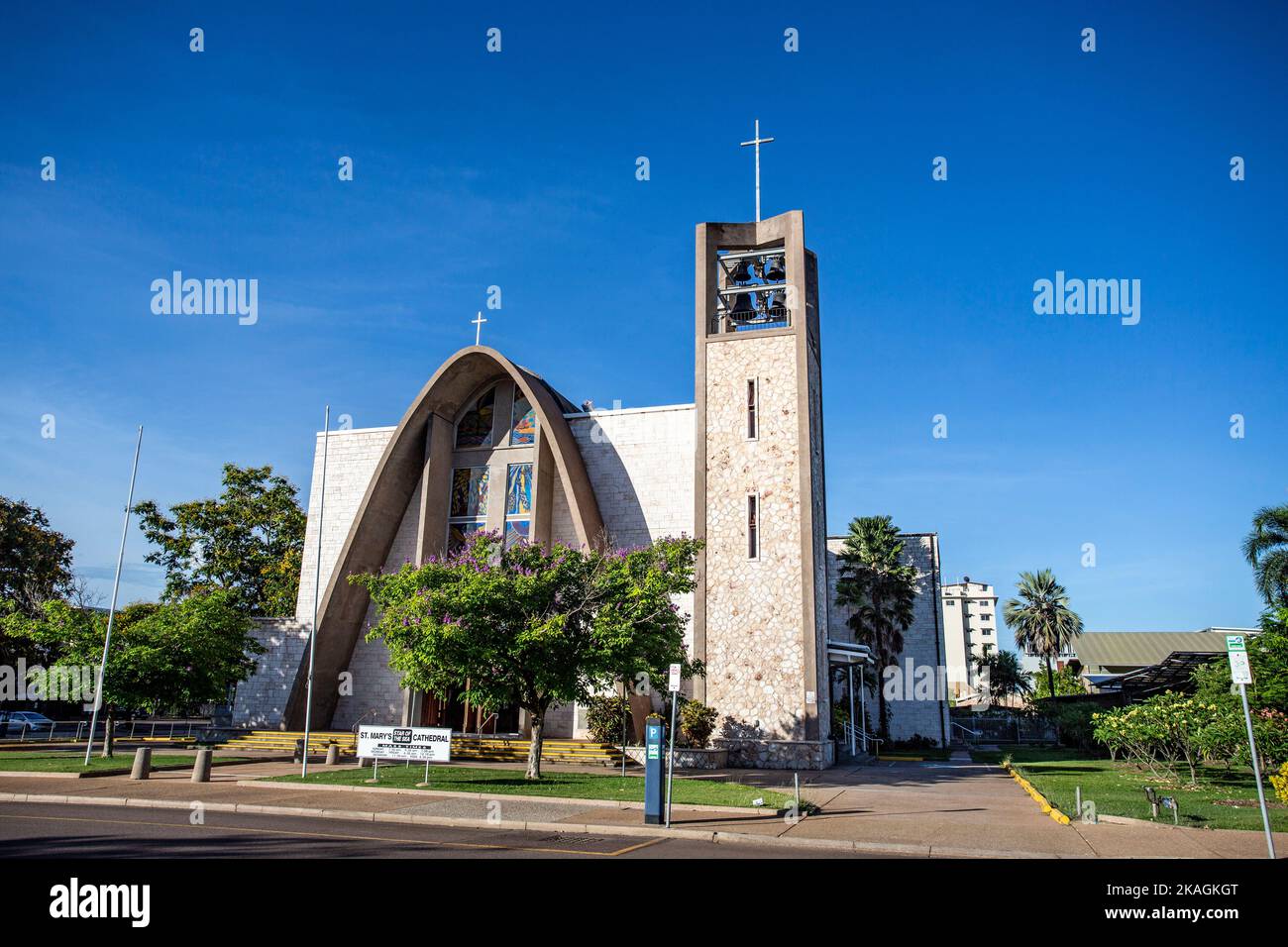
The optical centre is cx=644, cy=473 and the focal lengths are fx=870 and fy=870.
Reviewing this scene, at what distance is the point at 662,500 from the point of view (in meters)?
33.2

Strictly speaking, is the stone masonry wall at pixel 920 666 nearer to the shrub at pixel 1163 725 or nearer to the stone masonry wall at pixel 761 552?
the stone masonry wall at pixel 761 552

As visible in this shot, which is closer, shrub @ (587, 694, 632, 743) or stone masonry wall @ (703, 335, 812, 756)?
stone masonry wall @ (703, 335, 812, 756)

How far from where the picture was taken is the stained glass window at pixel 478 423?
122 feet

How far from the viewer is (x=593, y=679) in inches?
848

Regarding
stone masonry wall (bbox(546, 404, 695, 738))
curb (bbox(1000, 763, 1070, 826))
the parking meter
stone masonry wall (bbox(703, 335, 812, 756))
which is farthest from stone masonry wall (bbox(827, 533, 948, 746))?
the parking meter

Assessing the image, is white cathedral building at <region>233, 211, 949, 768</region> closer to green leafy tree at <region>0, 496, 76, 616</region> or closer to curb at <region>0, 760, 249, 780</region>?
curb at <region>0, 760, 249, 780</region>

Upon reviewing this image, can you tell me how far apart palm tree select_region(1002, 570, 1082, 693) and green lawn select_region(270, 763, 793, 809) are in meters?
51.4

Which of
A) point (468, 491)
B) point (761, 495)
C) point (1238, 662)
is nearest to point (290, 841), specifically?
point (1238, 662)

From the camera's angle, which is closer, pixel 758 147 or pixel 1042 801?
pixel 1042 801

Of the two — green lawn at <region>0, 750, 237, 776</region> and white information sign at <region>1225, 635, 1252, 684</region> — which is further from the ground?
white information sign at <region>1225, 635, 1252, 684</region>

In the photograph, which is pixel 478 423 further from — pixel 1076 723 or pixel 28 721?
pixel 28 721

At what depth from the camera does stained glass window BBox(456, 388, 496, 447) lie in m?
37.1

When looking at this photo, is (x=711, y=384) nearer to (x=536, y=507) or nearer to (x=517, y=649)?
(x=536, y=507)

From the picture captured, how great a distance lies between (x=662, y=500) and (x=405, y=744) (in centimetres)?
1526
